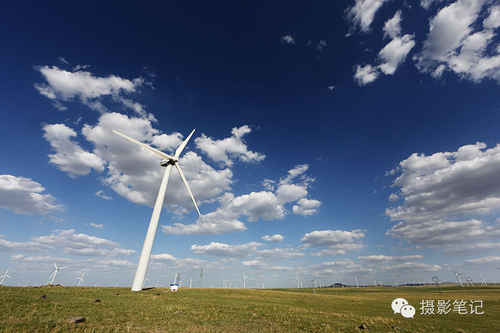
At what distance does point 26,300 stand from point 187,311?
23.4m

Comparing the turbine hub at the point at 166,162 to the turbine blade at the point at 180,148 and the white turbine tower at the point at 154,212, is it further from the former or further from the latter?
the turbine blade at the point at 180,148

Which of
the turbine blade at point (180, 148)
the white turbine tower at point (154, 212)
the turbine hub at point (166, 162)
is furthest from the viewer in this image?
the turbine blade at point (180, 148)

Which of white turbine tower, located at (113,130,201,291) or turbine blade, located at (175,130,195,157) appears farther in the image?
turbine blade, located at (175,130,195,157)

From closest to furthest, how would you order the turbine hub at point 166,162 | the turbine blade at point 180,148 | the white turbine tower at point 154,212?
→ 1. the white turbine tower at point 154,212
2. the turbine hub at point 166,162
3. the turbine blade at point 180,148

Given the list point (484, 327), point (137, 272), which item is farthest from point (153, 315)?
point (484, 327)

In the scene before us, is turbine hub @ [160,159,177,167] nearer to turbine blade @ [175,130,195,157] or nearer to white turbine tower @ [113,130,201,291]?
white turbine tower @ [113,130,201,291]

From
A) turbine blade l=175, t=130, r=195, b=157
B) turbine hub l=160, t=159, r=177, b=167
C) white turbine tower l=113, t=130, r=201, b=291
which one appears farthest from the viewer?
turbine blade l=175, t=130, r=195, b=157

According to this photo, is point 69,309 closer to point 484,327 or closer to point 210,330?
point 210,330

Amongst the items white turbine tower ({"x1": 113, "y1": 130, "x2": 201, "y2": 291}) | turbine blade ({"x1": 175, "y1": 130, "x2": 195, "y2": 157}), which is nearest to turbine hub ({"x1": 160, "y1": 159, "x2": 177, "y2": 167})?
white turbine tower ({"x1": 113, "y1": 130, "x2": 201, "y2": 291})

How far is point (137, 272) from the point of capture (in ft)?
193

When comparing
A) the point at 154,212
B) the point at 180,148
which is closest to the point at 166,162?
the point at 180,148

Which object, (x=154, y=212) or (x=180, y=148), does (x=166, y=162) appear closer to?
(x=180, y=148)

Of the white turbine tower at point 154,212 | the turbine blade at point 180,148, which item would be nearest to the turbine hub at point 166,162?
the white turbine tower at point 154,212

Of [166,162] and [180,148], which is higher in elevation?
[180,148]
